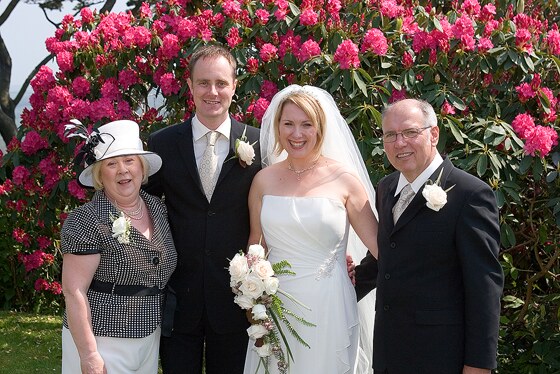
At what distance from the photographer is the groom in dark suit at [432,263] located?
308cm

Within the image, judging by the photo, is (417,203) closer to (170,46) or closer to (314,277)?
(314,277)

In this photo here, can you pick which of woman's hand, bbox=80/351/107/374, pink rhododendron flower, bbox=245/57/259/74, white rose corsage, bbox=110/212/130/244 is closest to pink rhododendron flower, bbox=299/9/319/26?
pink rhododendron flower, bbox=245/57/259/74

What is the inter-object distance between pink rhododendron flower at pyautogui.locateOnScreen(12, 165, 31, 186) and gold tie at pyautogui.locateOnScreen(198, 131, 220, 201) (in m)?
2.44

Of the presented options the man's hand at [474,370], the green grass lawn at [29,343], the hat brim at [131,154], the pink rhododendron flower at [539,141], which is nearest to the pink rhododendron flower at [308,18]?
the pink rhododendron flower at [539,141]

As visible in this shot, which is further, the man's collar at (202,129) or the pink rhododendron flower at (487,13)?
the pink rhododendron flower at (487,13)

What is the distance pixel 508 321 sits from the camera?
16.6ft

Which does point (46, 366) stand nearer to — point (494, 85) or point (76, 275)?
point (76, 275)

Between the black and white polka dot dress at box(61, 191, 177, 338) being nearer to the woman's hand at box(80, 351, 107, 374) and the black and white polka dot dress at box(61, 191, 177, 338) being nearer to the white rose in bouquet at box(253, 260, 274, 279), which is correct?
the woman's hand at box(80, 351, 107, 374)

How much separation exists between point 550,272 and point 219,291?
229cm

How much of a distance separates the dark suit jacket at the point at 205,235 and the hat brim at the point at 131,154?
11 cm

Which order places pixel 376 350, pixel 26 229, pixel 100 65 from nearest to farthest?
pixel 376 350, pixel 100 65, pixel 26 229

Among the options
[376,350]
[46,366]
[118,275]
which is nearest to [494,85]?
[376,350]

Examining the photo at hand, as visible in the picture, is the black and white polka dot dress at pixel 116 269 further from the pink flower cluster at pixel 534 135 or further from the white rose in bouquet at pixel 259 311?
the pink flower cluster at pixel 534 135

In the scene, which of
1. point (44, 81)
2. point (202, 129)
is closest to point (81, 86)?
point (44, 81)
